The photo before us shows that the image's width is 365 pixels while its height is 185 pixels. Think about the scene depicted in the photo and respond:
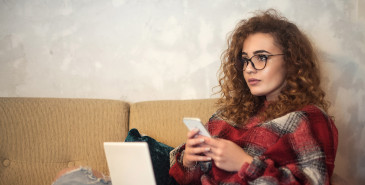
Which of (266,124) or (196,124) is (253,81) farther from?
(196,124)

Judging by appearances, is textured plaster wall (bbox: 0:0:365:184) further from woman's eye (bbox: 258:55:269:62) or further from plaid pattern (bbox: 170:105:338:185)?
plaid pattern (bbox: 170:105:338:185)

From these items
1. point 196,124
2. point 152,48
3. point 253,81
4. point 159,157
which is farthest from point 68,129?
point 253,81

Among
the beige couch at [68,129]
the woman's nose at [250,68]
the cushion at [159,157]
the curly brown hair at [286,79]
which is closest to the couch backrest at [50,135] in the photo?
the beige couch at [68,129]

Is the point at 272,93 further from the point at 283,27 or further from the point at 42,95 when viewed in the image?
the point at 42,95

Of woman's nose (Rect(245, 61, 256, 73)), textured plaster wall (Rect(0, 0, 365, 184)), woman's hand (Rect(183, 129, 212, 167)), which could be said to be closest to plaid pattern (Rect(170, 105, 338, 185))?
woman's hand (Rect(183, 129, 212, 167))

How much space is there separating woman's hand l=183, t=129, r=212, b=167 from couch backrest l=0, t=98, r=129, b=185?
0.52m

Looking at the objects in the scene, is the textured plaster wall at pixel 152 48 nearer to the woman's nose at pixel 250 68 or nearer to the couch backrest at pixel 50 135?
the couch backrest at pixel 50 135

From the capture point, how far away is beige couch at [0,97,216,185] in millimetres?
1415

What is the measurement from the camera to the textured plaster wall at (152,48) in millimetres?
1640

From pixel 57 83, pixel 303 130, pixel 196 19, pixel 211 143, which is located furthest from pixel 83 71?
pixel 303 130

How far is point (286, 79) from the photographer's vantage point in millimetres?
1277

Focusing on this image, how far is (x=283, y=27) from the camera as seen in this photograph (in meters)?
1.34

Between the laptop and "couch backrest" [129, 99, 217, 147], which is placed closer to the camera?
the laptop

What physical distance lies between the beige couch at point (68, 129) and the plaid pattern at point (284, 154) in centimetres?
32
